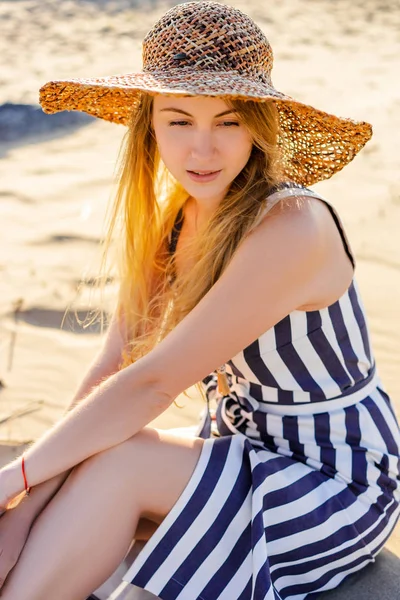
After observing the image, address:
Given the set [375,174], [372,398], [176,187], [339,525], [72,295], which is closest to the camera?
[339,525]

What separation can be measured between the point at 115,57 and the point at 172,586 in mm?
6337

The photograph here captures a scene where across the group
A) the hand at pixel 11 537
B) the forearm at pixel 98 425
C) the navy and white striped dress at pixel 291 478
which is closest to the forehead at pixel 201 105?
the navy and white striped dress at pixel 291 478

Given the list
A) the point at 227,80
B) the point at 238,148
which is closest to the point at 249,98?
the point at 227,80

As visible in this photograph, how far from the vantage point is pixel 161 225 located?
2.52 meters

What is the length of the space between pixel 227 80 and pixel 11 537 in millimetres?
1152

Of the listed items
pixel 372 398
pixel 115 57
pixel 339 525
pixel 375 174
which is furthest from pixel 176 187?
pixel 115 57

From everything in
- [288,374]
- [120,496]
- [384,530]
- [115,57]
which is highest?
[288,374]

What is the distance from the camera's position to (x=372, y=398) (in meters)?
2.13

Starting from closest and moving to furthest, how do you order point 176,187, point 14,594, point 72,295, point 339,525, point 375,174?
point 14,594 → point 339,525 → point 176,187 → point 72,295 → point 375,174

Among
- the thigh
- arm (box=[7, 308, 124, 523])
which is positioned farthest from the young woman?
arm (box=[7, 308, 124, 523])

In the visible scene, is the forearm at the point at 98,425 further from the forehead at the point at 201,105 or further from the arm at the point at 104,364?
the forehead at the point at 201,105

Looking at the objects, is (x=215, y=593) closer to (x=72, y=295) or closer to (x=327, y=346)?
(x=327, y=346)

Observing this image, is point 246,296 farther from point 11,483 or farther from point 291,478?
point 11,483

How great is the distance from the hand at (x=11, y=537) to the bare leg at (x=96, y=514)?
0.7 inches
